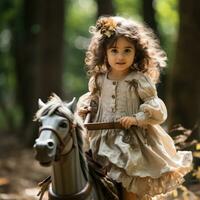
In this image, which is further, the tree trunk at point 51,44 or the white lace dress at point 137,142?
the tree trunk at point 51,44

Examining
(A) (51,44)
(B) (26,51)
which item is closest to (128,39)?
(A) (51,44)

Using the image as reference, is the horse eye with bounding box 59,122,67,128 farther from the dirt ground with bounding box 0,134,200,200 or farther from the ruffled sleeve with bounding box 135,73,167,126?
the dirt ground with bounding box 0,134,200,200

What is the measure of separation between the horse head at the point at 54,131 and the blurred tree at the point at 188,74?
5434mm

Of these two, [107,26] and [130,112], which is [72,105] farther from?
[107,26]

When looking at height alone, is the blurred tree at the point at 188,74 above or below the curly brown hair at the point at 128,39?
below

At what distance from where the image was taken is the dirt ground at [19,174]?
339 inches

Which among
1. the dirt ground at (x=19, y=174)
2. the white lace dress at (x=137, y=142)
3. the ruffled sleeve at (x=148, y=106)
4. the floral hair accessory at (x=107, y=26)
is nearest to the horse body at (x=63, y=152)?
the white lace dress at (x=137, y=142)

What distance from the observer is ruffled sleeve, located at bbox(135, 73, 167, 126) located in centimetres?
519

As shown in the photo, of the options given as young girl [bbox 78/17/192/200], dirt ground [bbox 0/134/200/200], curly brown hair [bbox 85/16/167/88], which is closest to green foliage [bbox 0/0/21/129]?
dirt ground [bbox 0/134/200/200]

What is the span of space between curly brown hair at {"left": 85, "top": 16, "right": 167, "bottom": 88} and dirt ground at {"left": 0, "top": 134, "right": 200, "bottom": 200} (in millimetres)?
2159

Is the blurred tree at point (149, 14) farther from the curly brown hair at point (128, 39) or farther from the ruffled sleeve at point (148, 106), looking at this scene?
the ruffled sleeve at point (148, 106)

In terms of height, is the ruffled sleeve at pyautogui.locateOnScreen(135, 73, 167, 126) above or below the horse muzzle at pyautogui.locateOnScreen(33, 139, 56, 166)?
above

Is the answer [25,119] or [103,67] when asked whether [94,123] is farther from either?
[25,119]

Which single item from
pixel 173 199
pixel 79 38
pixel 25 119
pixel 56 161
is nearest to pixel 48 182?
pixel 56 161
